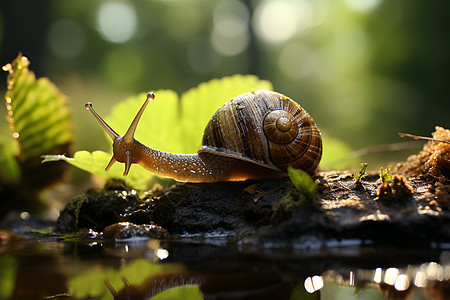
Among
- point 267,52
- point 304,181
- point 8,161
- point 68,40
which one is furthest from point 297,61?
point 304,181

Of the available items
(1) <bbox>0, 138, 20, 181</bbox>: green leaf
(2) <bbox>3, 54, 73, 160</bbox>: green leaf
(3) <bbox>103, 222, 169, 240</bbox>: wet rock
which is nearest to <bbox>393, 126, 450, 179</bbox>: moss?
(3) <bbox>103, 222, 169, 240</bbox>: wet rock

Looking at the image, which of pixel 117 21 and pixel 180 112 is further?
pixel 117 21

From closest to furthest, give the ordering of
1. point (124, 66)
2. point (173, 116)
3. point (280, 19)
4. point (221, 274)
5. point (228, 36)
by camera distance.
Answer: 1. point (221, 274)
2. point (173, 116)
3. point (280, 19)
4. point (124, 66)
5. point (228, 36)

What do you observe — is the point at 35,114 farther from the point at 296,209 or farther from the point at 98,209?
the point at 296,209

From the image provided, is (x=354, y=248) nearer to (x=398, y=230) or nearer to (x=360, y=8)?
(x=398, y=230)

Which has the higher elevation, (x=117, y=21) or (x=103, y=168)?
(x=117, y=21)

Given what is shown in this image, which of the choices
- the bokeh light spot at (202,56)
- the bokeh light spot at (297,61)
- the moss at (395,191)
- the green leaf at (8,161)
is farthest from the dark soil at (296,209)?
the bokeh light spot at (202,56)
